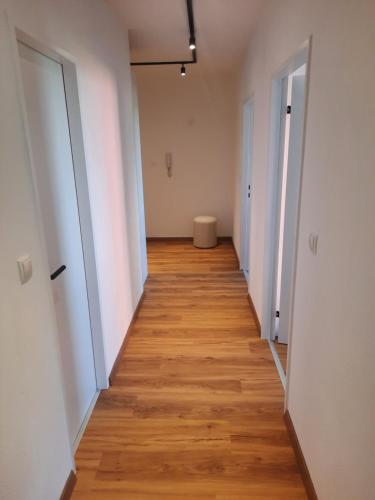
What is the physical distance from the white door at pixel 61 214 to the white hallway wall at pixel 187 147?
3782mm

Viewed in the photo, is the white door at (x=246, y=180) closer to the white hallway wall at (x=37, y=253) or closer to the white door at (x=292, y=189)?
the white door at (x=292, y=189)

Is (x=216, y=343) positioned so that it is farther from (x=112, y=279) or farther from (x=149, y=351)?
(x=112, y=279)

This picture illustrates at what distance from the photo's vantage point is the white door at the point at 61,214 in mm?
1584

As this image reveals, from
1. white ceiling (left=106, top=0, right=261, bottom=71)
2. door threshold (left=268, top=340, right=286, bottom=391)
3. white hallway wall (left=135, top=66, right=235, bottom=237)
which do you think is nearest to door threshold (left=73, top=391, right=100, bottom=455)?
door threshold (left=268, top=340, right=286, bottom=391)

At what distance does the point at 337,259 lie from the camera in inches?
50.9

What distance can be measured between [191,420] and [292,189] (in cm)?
A: 173

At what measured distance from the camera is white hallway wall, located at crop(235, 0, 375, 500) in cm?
106

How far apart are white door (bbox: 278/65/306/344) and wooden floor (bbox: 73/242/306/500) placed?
1.40 ft

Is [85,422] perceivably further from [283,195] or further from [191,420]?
[283,195]

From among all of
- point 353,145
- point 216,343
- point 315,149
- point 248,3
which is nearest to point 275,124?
point 248,3

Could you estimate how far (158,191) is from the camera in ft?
19.6

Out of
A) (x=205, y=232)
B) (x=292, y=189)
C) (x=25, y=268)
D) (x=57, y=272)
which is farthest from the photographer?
(x=205, y=232)

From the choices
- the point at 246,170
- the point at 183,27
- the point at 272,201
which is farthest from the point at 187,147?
the point at 272,201

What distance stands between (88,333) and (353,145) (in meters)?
1.85
